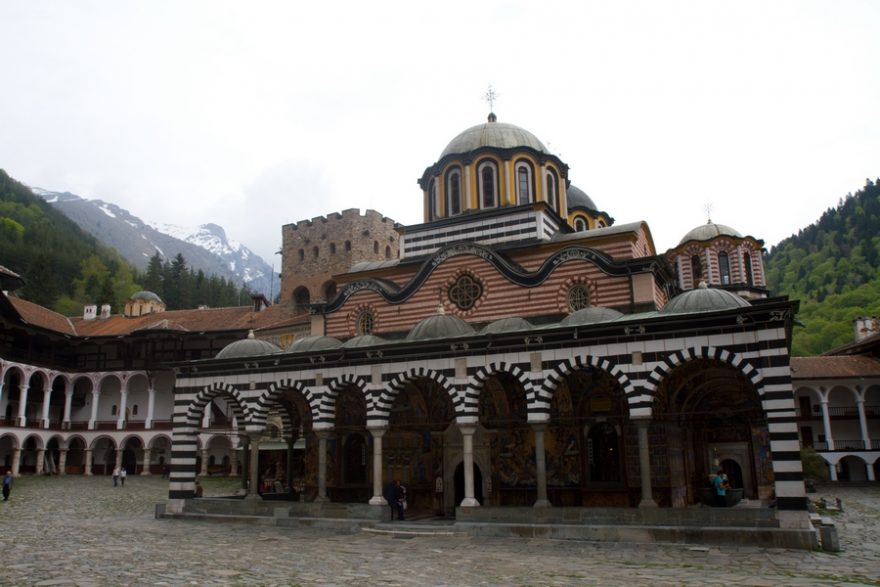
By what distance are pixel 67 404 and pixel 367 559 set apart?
37792 mm

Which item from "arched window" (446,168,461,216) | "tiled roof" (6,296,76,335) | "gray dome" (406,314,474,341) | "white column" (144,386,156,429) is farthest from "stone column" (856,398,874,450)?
"tiled roof" (6,296,76,335)

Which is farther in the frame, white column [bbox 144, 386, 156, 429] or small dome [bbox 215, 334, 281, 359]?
white column [bbox 144, 386, 156, 429]

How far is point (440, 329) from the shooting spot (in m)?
19.0

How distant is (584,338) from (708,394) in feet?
17.3

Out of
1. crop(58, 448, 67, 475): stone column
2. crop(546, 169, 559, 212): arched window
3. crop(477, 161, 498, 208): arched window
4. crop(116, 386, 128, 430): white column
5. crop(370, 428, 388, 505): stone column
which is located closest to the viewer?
crop(370, 428, 388, 505): stone column

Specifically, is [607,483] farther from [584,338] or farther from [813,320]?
[813,320]

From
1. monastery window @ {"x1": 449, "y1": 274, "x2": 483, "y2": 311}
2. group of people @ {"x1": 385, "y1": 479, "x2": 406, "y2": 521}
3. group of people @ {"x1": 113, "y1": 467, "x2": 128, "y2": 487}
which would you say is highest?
monastery window @ {"x1": 449, "y1": 274, "x2": 483, "y2": 311}

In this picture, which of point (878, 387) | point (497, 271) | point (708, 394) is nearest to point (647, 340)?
point (708, 394)

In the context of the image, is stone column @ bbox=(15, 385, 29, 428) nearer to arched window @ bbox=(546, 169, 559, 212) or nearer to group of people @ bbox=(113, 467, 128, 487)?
group of people @ bbox=(113, 467, 128, 487)

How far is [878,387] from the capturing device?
40562 mm

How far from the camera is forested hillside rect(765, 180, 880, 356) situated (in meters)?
60.9

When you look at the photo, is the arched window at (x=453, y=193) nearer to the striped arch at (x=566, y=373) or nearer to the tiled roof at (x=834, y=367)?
the striped arch at (x=566, y=373)

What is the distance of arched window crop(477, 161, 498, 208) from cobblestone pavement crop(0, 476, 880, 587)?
469 inches

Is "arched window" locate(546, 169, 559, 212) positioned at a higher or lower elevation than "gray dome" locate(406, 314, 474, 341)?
higher
